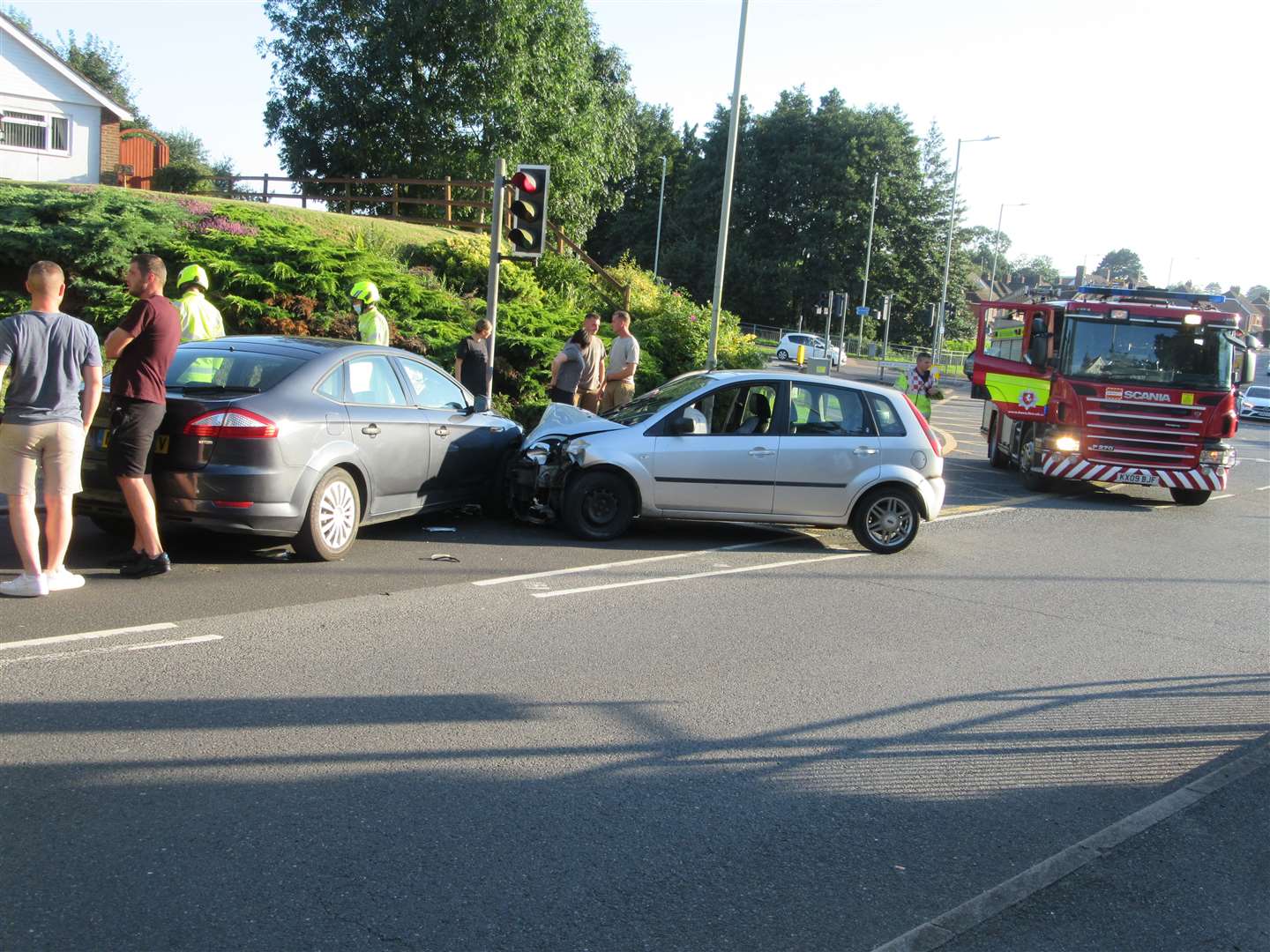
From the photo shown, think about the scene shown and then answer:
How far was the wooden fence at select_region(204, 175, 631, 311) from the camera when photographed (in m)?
27.7

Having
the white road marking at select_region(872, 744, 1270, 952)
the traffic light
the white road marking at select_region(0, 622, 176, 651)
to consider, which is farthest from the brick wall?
Answer: the white road marking at select_region(872, 744, 1270, 952)

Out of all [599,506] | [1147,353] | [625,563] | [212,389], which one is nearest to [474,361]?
[599,506]

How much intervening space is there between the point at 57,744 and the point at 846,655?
4.27 meters

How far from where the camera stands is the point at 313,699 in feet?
18.0

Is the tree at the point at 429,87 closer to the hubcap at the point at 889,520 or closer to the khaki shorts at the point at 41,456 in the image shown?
the hubcap at the point at 889,520

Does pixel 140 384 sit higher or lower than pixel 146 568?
higher

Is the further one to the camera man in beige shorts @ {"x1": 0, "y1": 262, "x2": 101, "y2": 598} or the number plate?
the number plate

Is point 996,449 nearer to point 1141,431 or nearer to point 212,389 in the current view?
point 1141,431

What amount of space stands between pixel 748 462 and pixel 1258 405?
1579 inches

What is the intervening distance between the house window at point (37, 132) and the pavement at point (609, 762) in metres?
31.9

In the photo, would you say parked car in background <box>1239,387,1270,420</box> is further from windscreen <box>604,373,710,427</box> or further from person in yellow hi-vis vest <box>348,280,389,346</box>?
person in yellow hi-vis vest <box>348,280,389,346</box>

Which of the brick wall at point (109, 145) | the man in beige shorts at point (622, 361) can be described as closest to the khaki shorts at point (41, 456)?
the man in beige shorts at point (622, 361)

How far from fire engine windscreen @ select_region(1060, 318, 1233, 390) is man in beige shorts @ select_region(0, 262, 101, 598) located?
41.4 feet

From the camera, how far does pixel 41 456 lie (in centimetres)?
684
